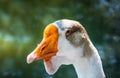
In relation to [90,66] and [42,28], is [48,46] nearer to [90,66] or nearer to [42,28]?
[90,66]

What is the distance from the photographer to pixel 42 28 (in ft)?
20.5

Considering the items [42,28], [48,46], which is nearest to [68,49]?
[48,46]

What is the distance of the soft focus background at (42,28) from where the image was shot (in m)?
5.72

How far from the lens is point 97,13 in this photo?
21.6ft

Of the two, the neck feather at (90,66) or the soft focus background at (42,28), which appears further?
the soft focus background at (42,28)

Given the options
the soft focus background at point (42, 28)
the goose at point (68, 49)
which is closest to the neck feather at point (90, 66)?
the goose at point (68, 49)

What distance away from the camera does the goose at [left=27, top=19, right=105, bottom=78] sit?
2.67 m

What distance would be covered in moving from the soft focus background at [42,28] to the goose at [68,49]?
269cm

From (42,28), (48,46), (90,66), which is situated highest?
(48,46)

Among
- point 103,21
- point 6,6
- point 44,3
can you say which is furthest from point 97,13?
point 6,6

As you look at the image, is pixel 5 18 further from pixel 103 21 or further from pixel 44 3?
pixel 103 21

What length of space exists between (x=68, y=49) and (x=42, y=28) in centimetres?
360

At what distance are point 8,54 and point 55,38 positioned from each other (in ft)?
11.1

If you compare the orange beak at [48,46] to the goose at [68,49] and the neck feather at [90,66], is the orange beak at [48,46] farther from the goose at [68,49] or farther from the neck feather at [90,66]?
the neck feather at [90,66]
